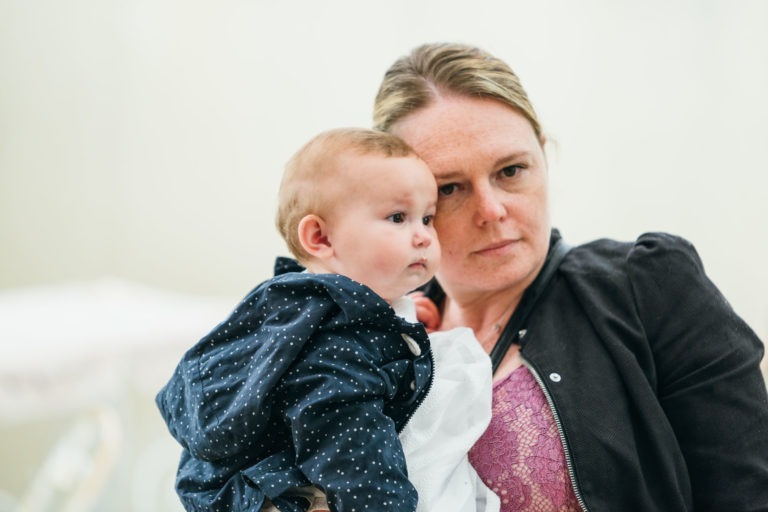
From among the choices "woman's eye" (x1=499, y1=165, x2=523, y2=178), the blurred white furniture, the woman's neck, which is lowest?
the blurred white furniture

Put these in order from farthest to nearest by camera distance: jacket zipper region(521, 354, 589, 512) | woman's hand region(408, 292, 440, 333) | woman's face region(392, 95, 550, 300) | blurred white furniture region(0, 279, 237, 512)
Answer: blurred white furniture region(0, 279, 237, 512) < woman's hand region(408, 292, 440, 333) < woman's face region(392, 95, 550, 300) < jacket zipper region(521, 354, 589, 512)

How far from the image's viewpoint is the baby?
3.69 feet

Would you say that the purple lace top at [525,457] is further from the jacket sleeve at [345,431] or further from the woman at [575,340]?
the jacket sleeve at [345,431]

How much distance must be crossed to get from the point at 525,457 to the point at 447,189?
1.71 feet

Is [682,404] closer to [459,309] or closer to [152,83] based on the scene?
[459,309]

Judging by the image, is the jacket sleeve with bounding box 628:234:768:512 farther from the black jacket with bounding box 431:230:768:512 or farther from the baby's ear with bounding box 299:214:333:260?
the baby's ear with bounding box 299:214:333:260

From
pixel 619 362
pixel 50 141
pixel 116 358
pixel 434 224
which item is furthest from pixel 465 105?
pixel 50 141

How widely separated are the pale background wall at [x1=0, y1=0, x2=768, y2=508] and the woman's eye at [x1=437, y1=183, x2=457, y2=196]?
2.35 metres

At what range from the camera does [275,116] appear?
421 cm

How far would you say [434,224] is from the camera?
5.30 feet

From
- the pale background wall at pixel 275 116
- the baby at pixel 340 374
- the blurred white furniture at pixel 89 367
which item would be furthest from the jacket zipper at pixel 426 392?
the pale background wall at pixel 275 116

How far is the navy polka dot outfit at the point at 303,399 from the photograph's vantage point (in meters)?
1.11

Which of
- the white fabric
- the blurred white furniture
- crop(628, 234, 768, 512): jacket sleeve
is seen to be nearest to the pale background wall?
the blurred white furniture

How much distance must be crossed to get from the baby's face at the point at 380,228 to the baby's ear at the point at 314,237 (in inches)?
0.5
